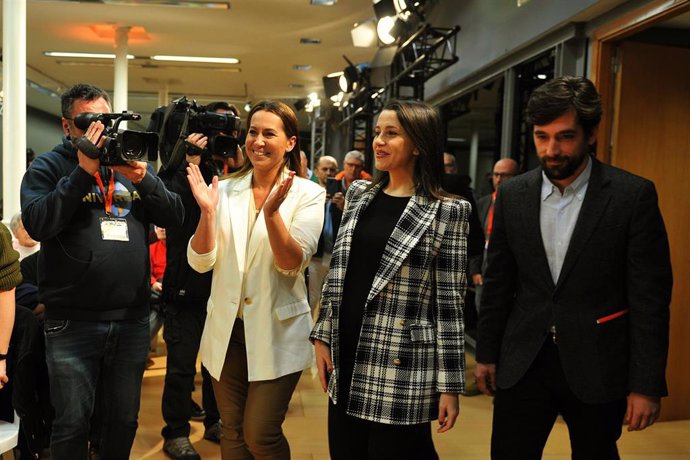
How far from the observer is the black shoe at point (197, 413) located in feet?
11.7

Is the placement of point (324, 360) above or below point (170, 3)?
below

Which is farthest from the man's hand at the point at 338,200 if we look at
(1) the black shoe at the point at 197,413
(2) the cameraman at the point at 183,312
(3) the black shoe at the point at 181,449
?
(3) the black shoe at the point at 181,449

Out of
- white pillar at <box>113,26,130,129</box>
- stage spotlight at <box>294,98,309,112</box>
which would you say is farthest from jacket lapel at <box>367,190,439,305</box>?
stage spotlight at <box>294,98,309,112</box>

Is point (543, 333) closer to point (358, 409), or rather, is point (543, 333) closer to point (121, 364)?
point (358, 409)

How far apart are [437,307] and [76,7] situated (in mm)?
6343

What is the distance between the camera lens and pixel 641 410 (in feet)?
5.48

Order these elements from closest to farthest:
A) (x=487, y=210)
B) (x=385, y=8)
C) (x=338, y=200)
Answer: (x=338, y=200)
(x=487, y=210)
(x=385, y=8)

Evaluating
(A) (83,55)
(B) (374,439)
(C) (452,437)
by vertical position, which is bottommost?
(C) (452,437)

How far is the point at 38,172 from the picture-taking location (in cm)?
218

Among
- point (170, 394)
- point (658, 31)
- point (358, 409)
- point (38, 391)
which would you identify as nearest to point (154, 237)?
point (170, 394)

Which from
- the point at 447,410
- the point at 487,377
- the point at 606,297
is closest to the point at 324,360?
the point at 447,410

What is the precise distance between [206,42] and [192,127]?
6.48 m

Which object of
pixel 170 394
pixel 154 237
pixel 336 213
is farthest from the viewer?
pixel 336 213

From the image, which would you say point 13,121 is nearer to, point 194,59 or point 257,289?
point 257,289
